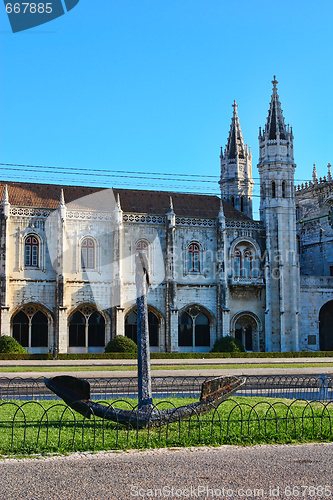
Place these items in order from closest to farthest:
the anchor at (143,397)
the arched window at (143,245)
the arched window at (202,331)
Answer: the anchor at (143,397)
the arched window at (143,245)
the arched window at (202,331)

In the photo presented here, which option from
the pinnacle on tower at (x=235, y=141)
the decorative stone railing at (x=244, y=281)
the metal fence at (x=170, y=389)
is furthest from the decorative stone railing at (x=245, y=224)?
the metal fence at (x=170, y=389)

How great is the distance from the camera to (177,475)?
1000 cm

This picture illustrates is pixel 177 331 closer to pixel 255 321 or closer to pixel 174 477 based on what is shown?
pixel 255 321

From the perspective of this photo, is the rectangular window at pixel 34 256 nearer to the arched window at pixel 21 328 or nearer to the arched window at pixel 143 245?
the arched window at pixel 21 328

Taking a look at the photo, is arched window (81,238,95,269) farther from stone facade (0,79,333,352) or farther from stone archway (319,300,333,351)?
stone archway (319,300,333,351)

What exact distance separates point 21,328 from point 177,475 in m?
36.8

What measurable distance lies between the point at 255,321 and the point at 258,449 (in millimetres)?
38623

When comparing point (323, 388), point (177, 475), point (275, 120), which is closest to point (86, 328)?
point (275, 120)

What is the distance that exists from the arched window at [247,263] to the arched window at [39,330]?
16267mm

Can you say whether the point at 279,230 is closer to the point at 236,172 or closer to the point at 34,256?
the point at 236,172

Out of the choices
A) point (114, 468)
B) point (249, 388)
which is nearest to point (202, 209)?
point (249, 388)

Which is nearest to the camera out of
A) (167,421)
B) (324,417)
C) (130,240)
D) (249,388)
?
(167,421)

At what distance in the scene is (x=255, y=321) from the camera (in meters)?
50.1

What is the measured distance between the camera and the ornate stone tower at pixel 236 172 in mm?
56875
